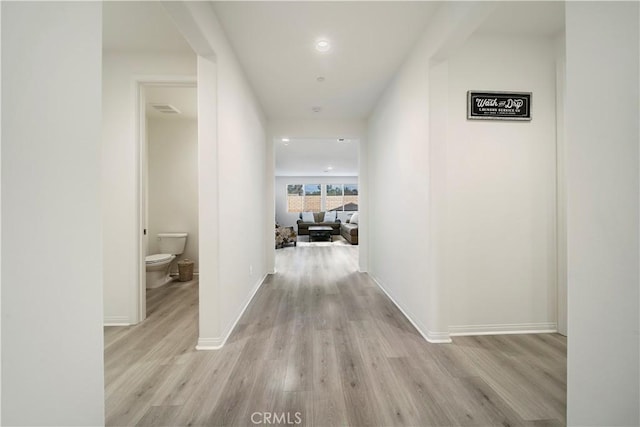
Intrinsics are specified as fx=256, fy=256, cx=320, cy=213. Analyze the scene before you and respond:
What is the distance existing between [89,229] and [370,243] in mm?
3934

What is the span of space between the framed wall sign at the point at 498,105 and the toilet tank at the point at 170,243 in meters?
4.22

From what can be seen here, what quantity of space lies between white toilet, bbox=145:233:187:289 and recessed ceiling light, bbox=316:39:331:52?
3.29 m

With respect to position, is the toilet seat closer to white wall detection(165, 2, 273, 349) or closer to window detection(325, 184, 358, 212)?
white wall detection(165, 2, 273, 349)

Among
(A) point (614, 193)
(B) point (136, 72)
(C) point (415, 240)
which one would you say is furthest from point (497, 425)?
(B) point (136, 72)

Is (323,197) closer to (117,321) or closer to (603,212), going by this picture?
(117,321)

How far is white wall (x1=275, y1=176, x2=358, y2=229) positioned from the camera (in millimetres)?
11211

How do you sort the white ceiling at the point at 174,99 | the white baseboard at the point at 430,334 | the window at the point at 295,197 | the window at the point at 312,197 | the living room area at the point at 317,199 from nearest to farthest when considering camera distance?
the white baseboard at the point at 430,334
the white ceiling at the point at 174,99
the living room area at the point at 317,199
the window at the point at 295,197
the window at the point at 312,197

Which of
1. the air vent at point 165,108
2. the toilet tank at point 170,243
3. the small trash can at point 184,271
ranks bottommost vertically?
the small trash can at point 184,271

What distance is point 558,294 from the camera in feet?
7.29

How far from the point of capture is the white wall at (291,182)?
11211 mm

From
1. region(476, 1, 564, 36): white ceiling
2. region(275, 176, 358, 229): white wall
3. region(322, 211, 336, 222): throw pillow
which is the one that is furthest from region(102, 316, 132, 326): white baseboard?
region(275, 176, 358, 229): white wall

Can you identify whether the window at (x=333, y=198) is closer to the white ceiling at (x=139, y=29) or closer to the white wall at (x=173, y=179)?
the white wall at (x=173, y=179)

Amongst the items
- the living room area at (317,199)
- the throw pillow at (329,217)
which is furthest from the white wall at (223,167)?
the throw pillow at (329,217)

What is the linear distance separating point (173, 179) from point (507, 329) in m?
4.83
